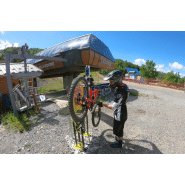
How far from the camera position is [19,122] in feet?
15.8

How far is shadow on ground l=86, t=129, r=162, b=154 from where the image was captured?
2.94 m

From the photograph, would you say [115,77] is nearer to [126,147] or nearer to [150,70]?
[126,147]

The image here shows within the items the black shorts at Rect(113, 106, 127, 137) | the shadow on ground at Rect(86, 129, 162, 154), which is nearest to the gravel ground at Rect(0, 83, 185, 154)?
the shadow on ground at Rect(86, 129, 162, 154)

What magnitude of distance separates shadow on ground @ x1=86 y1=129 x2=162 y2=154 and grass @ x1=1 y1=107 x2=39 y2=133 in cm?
321

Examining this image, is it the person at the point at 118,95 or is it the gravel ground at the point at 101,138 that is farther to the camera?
the gravel ground at the point at 101,138

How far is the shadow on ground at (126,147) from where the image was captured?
9.63ft

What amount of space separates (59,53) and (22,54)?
414 centimetres

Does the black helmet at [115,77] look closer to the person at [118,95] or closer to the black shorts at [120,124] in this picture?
the person at [118,95]

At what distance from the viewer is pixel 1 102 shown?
6.71 metres

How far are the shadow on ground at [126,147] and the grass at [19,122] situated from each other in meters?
3.21

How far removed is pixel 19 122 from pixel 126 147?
513 centimetres

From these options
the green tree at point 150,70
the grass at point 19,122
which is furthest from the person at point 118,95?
the green tree at point 150,70

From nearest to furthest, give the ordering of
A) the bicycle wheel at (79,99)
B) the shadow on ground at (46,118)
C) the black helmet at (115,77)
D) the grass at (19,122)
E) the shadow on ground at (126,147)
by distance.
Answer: the bicycle wheel at (79,99) < the black helmet at (115,77) < the shadow on ground at (126,147) < the grass at (19,122) < the shadow on ground at (46,118)

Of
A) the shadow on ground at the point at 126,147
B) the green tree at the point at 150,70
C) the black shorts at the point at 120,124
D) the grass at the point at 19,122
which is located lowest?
the shadow on ground at the point at 126,147
